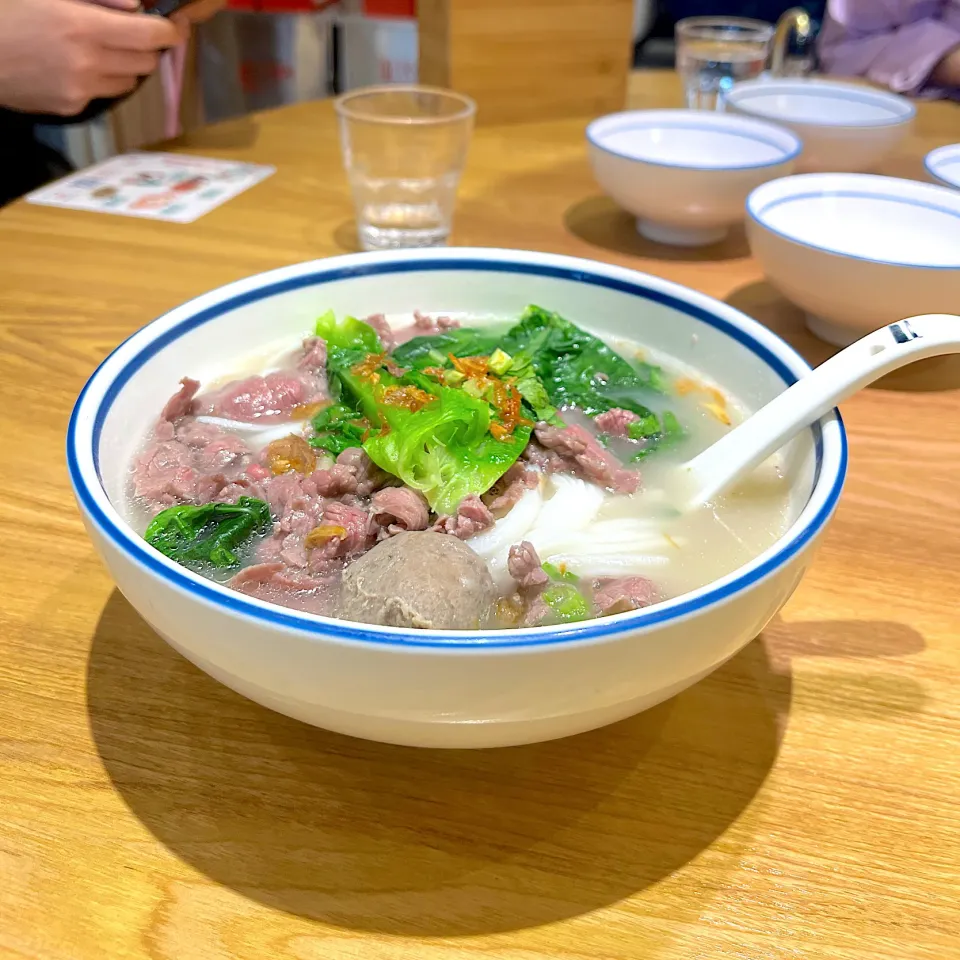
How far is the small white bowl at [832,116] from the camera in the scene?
7.04 ft

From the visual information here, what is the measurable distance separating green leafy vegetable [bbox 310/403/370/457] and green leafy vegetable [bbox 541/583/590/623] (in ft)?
1.00

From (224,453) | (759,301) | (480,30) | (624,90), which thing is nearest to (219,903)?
(224,453)

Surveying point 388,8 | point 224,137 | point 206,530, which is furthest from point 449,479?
point 388,8

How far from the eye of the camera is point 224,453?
1055 millimetres

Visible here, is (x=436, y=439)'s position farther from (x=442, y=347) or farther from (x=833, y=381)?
(x=833, y=381)

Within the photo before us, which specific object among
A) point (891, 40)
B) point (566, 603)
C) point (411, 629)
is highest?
point (891, 40)

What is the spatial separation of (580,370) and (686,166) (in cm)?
82

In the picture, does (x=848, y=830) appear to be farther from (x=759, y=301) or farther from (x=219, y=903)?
(x=759, y=301)

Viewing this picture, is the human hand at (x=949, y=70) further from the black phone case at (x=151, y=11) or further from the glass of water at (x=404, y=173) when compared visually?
the black phone case at (x=151, y=11)

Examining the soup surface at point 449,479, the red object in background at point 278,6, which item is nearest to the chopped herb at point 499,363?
the soup surface at point 449,479

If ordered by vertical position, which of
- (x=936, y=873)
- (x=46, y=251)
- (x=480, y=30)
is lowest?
(x=936, y=873)

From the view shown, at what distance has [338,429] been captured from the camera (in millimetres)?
1098

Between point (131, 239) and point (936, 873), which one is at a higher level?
point (131, 239)

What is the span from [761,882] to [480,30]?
93.3 inches
